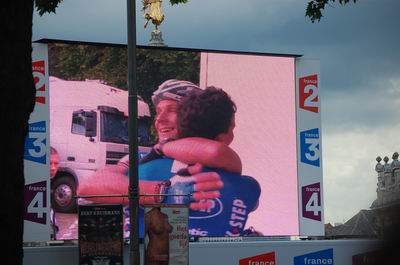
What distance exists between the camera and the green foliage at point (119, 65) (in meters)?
22.6

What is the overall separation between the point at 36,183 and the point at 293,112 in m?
7.69

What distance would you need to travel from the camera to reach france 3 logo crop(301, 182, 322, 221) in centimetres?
2466

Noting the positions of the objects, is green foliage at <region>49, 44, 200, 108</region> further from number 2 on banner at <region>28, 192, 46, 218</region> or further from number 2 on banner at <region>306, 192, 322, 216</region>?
number 2 on banner at <region>306, 192, 322, 216</region>

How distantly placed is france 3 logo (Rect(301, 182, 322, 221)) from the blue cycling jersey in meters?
1.48

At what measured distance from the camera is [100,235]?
17.8 m

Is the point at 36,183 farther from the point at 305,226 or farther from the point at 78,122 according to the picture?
the point at 305,226

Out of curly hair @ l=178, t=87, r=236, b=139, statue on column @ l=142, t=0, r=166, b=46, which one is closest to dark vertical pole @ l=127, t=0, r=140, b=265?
curly hair @ l=178, t=87, r=236, b=139

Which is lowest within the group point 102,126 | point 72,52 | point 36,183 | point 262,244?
point 262,244

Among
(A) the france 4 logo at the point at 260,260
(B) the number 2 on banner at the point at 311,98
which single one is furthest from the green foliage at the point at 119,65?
(A) the france 4 logo at the point at 260,260

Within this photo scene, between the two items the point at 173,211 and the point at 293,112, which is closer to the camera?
the point at 173,211

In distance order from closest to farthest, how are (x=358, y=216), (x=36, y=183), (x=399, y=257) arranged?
(x=399, y=257), (x=358, y=216), (x=36, y=183)

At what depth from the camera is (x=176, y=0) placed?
41.5ft

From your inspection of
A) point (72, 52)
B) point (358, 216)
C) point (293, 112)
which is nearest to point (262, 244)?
point (293, 112)

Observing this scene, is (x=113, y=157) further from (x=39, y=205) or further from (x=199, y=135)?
(x=199, y=135)
